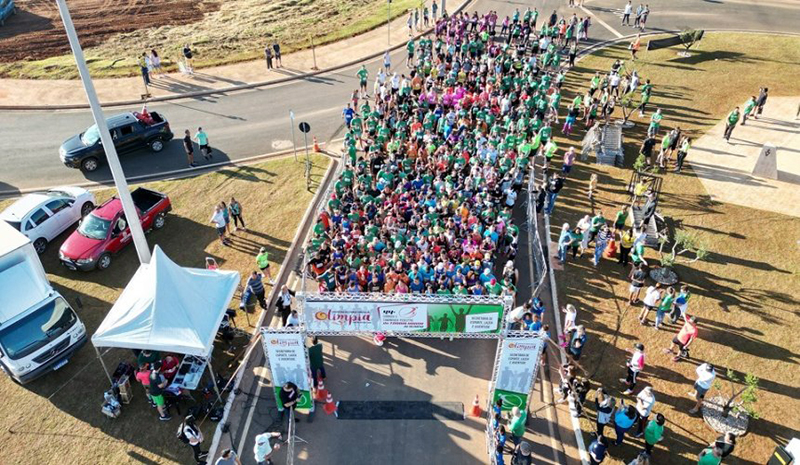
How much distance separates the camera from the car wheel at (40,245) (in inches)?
810

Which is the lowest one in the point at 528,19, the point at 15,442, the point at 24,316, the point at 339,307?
the point at 15,442

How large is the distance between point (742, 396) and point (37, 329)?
19.4m

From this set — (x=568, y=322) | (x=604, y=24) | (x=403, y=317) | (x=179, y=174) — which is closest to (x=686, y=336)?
(x=568, y=322)

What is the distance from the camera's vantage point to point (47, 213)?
2086 centimetres

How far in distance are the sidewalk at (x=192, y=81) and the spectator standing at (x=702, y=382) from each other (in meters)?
25.6

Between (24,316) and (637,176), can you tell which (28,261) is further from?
(637,176)

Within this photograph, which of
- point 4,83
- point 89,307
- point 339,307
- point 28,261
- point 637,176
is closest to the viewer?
point 339,307

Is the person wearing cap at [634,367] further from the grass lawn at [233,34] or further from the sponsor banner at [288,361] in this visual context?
the grass lawn at [233,34]

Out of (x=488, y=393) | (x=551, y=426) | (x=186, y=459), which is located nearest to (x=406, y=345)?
(x=488, y=393)

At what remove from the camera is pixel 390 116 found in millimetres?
Result: 24656

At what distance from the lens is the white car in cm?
2022

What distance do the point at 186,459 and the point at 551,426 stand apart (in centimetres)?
949

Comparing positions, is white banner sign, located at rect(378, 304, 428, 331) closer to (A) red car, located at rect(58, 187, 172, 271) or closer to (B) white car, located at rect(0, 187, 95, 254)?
(A) red car, located at rect(58, 187, 172, 271)

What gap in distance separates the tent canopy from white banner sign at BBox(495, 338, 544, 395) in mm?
7759
